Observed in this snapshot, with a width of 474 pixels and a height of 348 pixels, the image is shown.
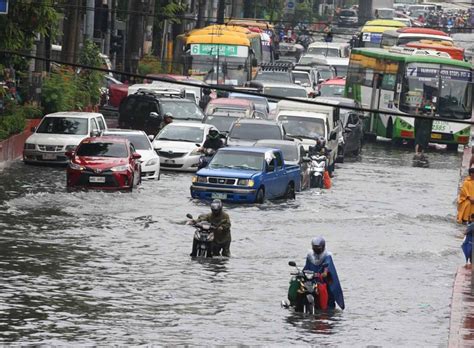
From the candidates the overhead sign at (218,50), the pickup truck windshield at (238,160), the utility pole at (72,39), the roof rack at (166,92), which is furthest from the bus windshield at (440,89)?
the pickup truck windshield at (238,160)

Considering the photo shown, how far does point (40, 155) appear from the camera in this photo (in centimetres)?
4341

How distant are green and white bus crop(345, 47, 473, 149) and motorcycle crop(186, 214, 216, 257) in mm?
29659

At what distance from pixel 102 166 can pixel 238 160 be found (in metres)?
3.26

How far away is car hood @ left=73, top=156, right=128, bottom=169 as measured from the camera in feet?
127

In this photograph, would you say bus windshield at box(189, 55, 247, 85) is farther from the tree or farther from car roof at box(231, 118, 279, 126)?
the tree

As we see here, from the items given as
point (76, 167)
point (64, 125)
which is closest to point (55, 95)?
point (64, 125)

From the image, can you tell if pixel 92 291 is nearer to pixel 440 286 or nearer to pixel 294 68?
pixel 440 286

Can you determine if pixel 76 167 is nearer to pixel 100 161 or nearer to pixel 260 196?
pixel 100 161

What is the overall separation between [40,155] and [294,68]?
35.3 metres

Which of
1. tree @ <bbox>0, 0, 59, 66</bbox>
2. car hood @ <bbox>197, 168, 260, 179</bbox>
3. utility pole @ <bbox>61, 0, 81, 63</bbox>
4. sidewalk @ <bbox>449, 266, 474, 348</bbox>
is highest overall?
tree @ <bbox>0, 0, 59, 66</bbox>

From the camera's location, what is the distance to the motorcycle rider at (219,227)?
2862cm

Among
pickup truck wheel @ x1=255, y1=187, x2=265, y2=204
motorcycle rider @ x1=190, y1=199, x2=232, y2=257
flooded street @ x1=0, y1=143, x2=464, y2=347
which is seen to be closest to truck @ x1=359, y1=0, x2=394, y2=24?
flooded street @ x1=0, y1=143, x2=464, y2=347

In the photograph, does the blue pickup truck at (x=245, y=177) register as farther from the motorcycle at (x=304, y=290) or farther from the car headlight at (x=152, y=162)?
the motorcycle at (x=304, y=290)

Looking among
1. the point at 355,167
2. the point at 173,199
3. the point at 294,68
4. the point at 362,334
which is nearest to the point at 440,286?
the point at 362,334
